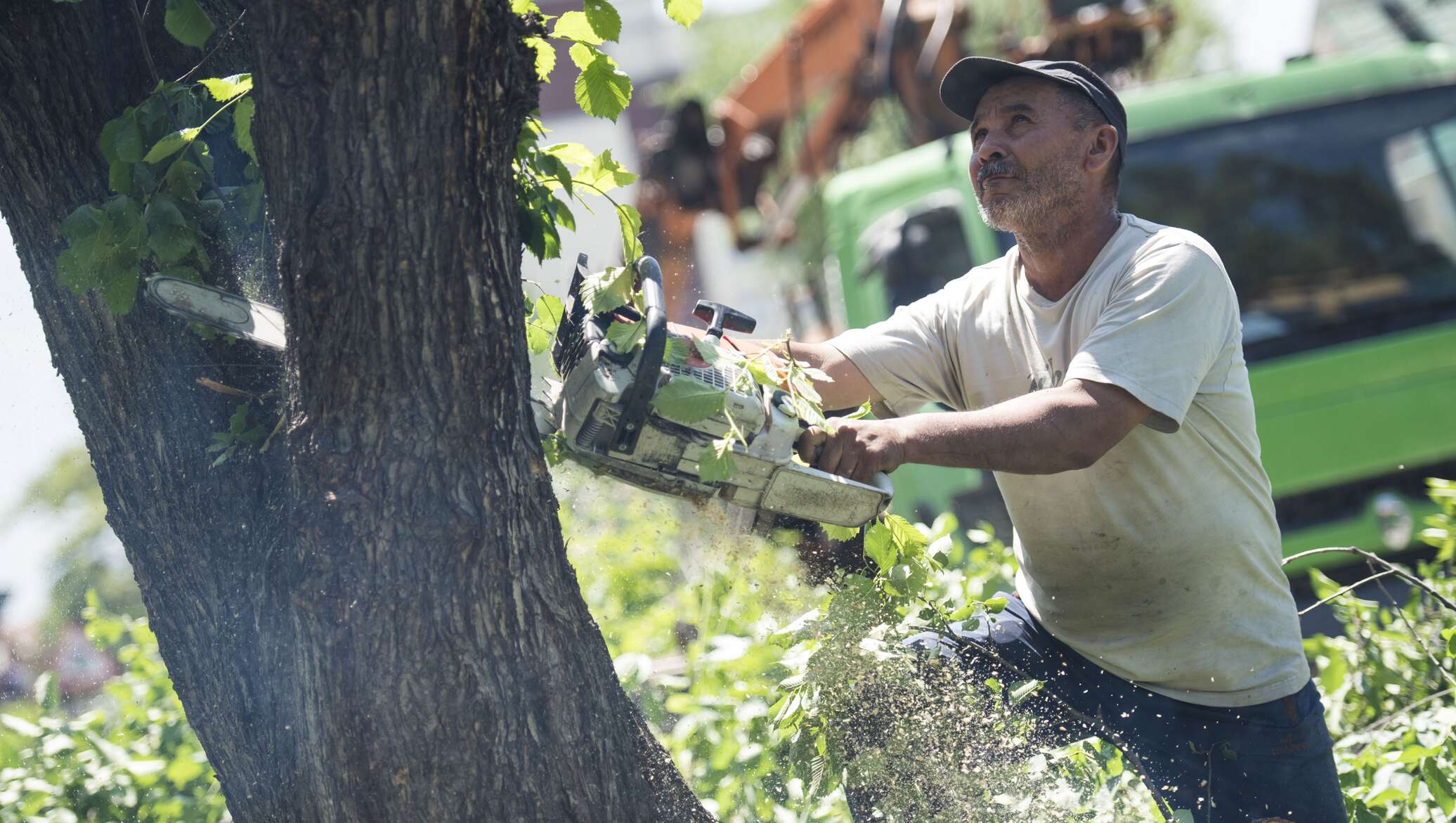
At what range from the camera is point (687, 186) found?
908 cm

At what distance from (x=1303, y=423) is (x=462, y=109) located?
479 centimetres

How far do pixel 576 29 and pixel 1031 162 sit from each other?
1.07 metres

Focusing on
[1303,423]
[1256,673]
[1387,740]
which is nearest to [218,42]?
[1256,673]

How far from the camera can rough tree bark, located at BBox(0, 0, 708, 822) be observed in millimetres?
1975

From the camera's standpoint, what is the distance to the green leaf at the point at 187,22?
7.23ft

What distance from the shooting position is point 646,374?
2365 mm

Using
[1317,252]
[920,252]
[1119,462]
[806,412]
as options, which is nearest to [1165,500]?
[1119,462]

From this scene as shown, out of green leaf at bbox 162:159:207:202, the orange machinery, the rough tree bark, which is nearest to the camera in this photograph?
the rough tree bark

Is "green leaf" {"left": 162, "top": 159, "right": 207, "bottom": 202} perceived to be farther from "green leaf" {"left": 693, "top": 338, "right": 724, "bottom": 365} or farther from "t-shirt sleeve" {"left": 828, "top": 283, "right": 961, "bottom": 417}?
"t-shirt sleeve" {"left": 828, "top": 283, "right": 961, "bottom": 417}

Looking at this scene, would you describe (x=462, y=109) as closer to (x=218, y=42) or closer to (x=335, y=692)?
(x=218, y=42)

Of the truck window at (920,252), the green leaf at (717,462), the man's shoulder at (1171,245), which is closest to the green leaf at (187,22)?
the green leaf at (717,462)

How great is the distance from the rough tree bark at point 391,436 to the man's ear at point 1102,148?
4.27 ft

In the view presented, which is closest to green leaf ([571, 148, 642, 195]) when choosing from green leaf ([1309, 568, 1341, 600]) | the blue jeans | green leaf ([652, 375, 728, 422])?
green leaf ([652, 375, 728, 422])

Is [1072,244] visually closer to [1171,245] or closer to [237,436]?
[1171,245]
